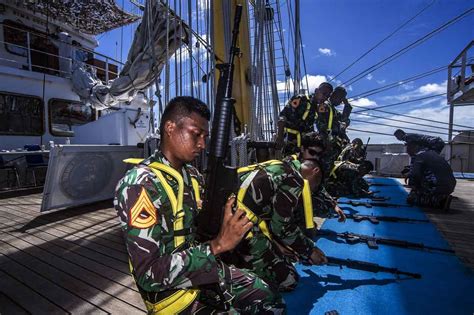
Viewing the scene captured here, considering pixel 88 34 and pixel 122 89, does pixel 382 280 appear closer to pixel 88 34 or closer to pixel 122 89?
pixel 122 89

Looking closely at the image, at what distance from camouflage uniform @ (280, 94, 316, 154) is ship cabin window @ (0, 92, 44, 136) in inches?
284

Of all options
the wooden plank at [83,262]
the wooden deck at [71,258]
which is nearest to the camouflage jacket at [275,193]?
the wooden deck at [71,258]

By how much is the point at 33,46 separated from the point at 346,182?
10718 millimetres

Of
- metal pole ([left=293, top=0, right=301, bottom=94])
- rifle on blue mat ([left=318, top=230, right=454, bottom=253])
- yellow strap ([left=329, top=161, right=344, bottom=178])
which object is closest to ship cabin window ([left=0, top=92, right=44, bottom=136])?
metal pole ([left=293, top=0, right=301, bottom=94])

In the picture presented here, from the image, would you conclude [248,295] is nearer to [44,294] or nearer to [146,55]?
[44,294]

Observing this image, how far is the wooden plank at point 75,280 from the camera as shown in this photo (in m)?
2.08

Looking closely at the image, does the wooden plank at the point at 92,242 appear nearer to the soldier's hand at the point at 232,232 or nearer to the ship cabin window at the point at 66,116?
the soldier's hand at the point at 232,232

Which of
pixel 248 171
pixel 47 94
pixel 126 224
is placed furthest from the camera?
pixel 47 94

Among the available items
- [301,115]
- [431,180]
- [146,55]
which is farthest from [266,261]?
[146,55]

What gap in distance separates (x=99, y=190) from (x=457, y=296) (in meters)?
5.57

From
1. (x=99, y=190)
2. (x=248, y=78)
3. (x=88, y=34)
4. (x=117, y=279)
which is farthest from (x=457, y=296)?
(x=88, y=34)

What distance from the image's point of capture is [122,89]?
579cm

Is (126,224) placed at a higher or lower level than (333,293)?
higher

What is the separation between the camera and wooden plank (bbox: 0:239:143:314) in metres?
2.08
